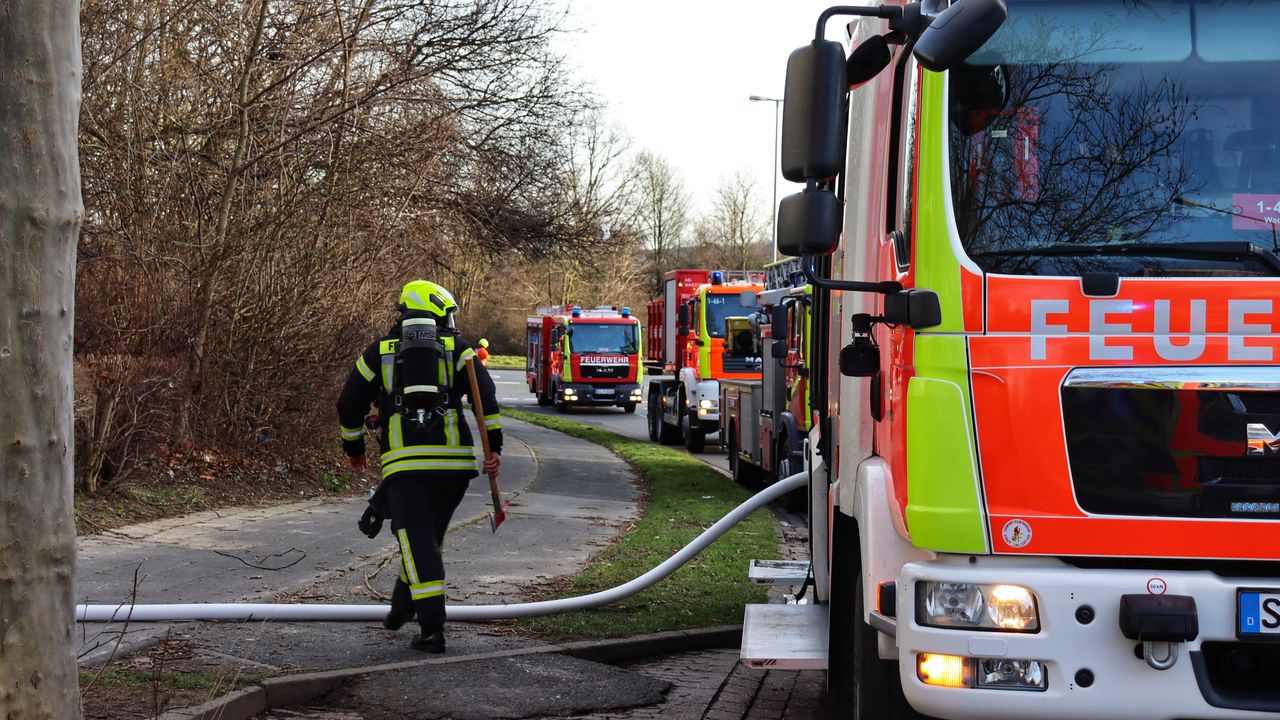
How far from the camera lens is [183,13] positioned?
44.6 ft

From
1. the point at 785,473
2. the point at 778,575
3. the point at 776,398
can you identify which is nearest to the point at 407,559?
the point at 778,575

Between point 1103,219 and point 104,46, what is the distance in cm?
1121

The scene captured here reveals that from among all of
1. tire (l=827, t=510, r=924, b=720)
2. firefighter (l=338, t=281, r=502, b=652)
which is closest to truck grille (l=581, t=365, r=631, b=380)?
firefighter (l=338, t=281, r=502, b=652)

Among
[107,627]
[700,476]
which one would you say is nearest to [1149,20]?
[107,627]

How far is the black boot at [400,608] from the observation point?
7.21 metres

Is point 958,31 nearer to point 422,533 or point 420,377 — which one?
point 420,377

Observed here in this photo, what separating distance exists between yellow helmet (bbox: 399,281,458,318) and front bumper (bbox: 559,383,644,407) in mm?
29241

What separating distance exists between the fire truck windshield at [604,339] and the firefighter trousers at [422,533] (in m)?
29.3

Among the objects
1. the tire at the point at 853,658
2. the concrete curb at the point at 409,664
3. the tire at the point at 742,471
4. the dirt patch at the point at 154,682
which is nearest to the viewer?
the tire at the point at 853,658

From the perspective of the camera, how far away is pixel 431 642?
22.7ft

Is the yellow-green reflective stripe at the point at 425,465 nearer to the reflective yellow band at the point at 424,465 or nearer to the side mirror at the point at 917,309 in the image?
the reflective yellow band at the point at 424,465

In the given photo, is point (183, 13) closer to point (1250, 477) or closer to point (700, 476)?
point (700, 476)

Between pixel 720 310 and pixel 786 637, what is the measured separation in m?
18.7

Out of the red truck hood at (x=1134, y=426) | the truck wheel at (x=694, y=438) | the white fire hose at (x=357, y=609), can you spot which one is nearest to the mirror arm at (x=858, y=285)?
the red truck hood at (x=1134, y=426)
